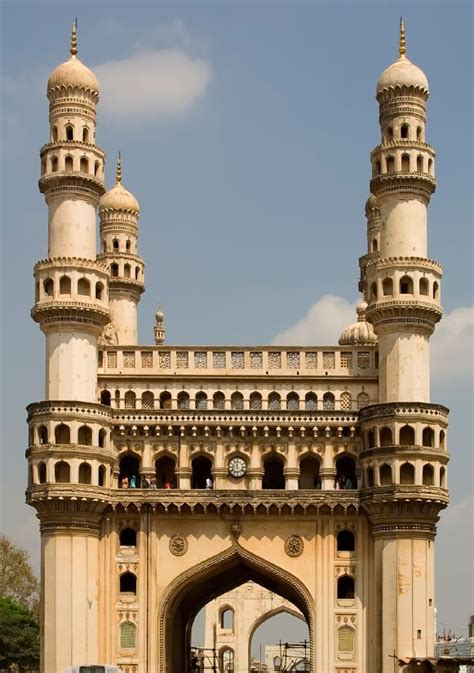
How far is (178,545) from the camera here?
5525cm

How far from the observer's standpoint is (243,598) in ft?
267

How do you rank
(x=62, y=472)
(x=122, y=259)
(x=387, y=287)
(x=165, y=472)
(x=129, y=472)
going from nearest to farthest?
(x=62, y=472) → (x=387, y=287) → (x=129, y=472) → (x=165, y=472) → (x=122, y=259)

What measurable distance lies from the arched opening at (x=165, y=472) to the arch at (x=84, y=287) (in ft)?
20.6

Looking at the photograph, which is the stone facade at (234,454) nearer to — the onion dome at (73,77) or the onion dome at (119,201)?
the onion dome at (73,77)

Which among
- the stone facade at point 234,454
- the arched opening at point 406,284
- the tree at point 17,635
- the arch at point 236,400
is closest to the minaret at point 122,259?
the stone facade at point 234,454

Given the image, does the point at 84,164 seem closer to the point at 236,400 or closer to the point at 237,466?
the point at 236,400

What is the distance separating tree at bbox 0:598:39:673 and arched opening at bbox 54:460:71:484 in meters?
23.3

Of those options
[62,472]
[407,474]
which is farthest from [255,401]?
[62,472]

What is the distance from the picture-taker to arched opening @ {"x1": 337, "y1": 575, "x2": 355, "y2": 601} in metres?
55.0

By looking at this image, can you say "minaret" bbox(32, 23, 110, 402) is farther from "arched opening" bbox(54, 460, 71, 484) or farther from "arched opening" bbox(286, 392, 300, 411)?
"arched opening" bbox(286, 392, 300, 411)

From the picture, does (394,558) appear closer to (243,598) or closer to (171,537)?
(171,537)

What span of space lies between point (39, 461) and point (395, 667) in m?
13.3

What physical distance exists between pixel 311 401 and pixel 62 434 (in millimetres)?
8606

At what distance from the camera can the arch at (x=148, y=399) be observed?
5647cm
